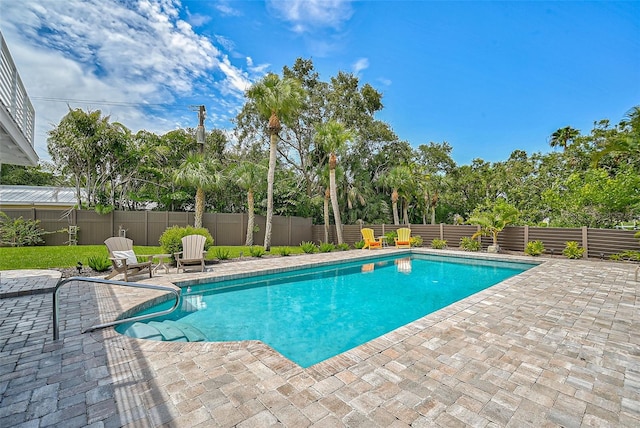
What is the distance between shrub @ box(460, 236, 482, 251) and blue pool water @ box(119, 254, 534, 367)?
10.1 ft

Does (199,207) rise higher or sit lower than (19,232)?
higher

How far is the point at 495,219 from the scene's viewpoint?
12211 mm

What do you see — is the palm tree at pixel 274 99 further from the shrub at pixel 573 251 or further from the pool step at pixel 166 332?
the shrub at pixel 573 251

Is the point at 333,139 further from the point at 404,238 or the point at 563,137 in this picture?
the point at 563,137

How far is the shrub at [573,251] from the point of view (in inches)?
402

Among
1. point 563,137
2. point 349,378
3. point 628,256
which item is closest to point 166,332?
point 349,378

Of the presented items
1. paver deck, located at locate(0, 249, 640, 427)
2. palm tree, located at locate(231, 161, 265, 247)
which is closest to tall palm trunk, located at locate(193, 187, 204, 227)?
palm tree, located at locate(231, 161, 265, 247)

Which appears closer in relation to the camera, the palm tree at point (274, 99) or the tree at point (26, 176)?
the palm tree at point (274, 99)

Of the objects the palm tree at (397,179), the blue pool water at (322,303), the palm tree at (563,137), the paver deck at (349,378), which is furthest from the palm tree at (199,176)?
the palm tree at (563,137)

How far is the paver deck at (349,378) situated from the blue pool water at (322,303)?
112 cm

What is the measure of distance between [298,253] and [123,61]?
9.94 metres

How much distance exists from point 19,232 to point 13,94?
357 inches

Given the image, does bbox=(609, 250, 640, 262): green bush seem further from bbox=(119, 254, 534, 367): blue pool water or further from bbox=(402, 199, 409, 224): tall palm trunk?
bbox=(402, 199, 409, 224): tall palm trunk

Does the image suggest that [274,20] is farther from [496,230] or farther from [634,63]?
[634,63]
